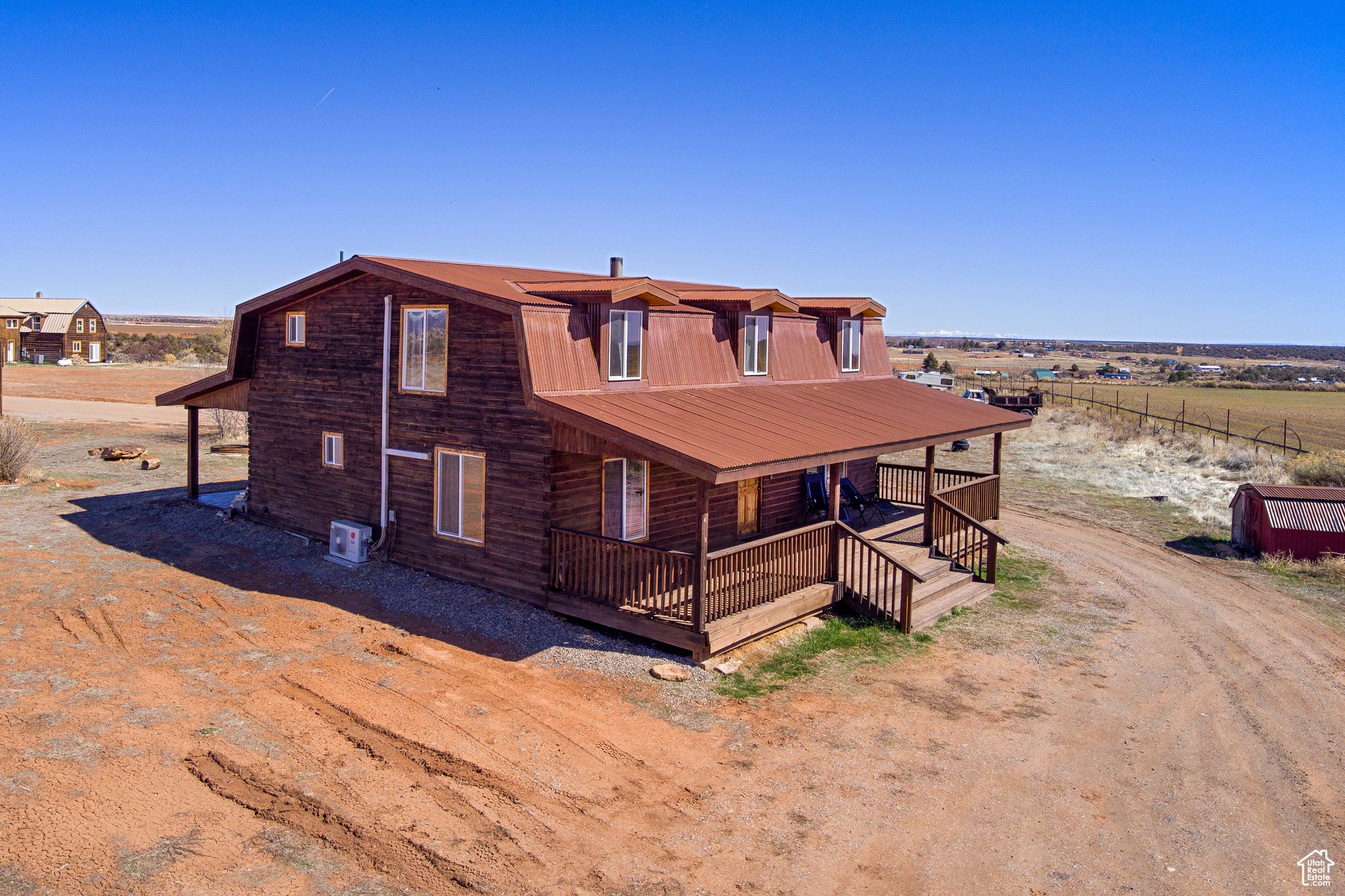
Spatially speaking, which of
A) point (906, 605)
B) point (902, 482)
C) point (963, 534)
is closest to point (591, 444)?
point (906, 605)

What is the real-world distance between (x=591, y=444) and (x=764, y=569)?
3.10 meters

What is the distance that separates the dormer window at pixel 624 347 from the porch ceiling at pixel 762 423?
0.37 m

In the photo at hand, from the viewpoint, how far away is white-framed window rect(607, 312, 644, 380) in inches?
543

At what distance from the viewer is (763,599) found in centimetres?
1248

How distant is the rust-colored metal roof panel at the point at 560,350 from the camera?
12461mm

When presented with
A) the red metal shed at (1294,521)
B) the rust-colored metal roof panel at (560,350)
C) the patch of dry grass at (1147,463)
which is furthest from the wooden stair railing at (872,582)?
the patch of dry grass at (1147,463)

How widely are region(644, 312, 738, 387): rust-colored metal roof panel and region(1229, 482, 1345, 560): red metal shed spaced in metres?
11.4

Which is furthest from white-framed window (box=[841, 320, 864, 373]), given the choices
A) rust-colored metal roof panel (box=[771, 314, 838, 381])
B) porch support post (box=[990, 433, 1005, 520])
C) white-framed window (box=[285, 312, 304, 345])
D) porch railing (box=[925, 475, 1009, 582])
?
white-framed window (box=[285, 312, 304, 345])

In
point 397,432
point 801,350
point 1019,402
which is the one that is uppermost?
point 801,350

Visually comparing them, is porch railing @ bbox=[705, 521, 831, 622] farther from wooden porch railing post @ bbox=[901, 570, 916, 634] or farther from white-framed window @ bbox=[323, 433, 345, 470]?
white-framed window @ bbox=[323, 433, 345, 470]

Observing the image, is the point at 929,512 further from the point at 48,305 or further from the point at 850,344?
the point at 48,305

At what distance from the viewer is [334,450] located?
52.2ft

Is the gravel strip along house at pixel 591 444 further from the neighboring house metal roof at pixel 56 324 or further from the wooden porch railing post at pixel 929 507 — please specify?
the neighboring house metal roof at pixel 56 324

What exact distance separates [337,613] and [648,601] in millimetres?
4543
